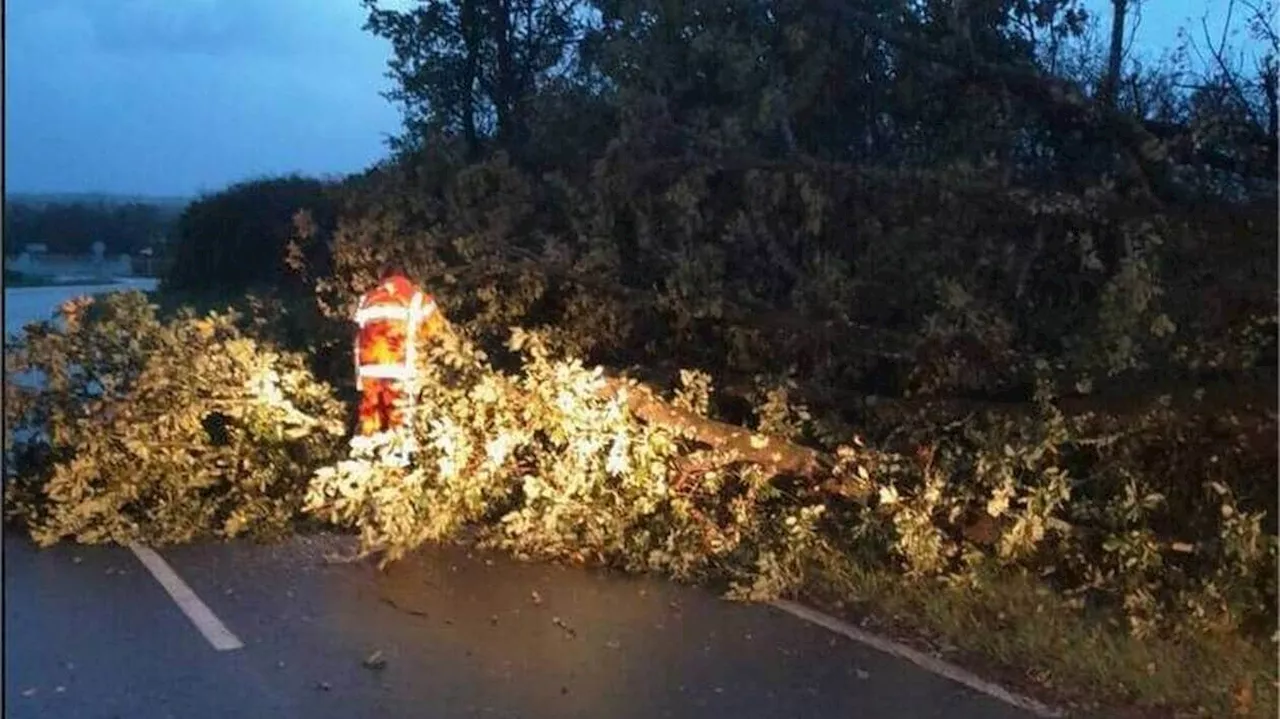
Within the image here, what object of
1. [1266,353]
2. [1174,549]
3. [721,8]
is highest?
[721,8]

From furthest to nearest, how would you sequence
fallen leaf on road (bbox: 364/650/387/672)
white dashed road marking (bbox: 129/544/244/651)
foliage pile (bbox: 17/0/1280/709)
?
foliage pile (bbox: 17/0/1280/709), white dashed road marking (bbox: 129/544/244/651), fallen leaf on road (bbox: 364/650/387/672)

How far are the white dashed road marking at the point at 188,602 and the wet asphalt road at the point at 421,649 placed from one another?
50 mm

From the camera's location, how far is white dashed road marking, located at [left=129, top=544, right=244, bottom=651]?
23.0ft

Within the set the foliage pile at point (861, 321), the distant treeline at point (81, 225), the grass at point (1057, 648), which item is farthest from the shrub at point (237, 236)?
the grass at point (1057, 648)

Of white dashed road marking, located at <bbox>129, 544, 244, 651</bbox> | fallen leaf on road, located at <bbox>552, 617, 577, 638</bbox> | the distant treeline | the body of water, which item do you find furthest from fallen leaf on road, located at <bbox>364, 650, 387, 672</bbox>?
the distant treeline

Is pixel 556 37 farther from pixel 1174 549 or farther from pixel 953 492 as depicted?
pixel 1174 549

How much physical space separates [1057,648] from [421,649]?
2671mm

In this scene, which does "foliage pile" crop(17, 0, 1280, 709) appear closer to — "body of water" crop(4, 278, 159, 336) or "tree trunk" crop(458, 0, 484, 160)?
"body of water" crop(4, 278, 159, 336)

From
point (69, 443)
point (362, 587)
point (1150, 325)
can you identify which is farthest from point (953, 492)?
point (69, 443)

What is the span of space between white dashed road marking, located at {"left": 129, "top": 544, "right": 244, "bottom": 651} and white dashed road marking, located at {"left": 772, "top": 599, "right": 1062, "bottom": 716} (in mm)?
2582

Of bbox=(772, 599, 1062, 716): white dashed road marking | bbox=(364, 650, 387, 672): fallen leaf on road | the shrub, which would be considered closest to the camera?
bbox=(772, 599, 1062, 716): white dashed road marking

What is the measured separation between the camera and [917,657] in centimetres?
692

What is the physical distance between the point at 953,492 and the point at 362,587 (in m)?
3.00

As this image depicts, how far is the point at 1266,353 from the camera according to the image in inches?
279
